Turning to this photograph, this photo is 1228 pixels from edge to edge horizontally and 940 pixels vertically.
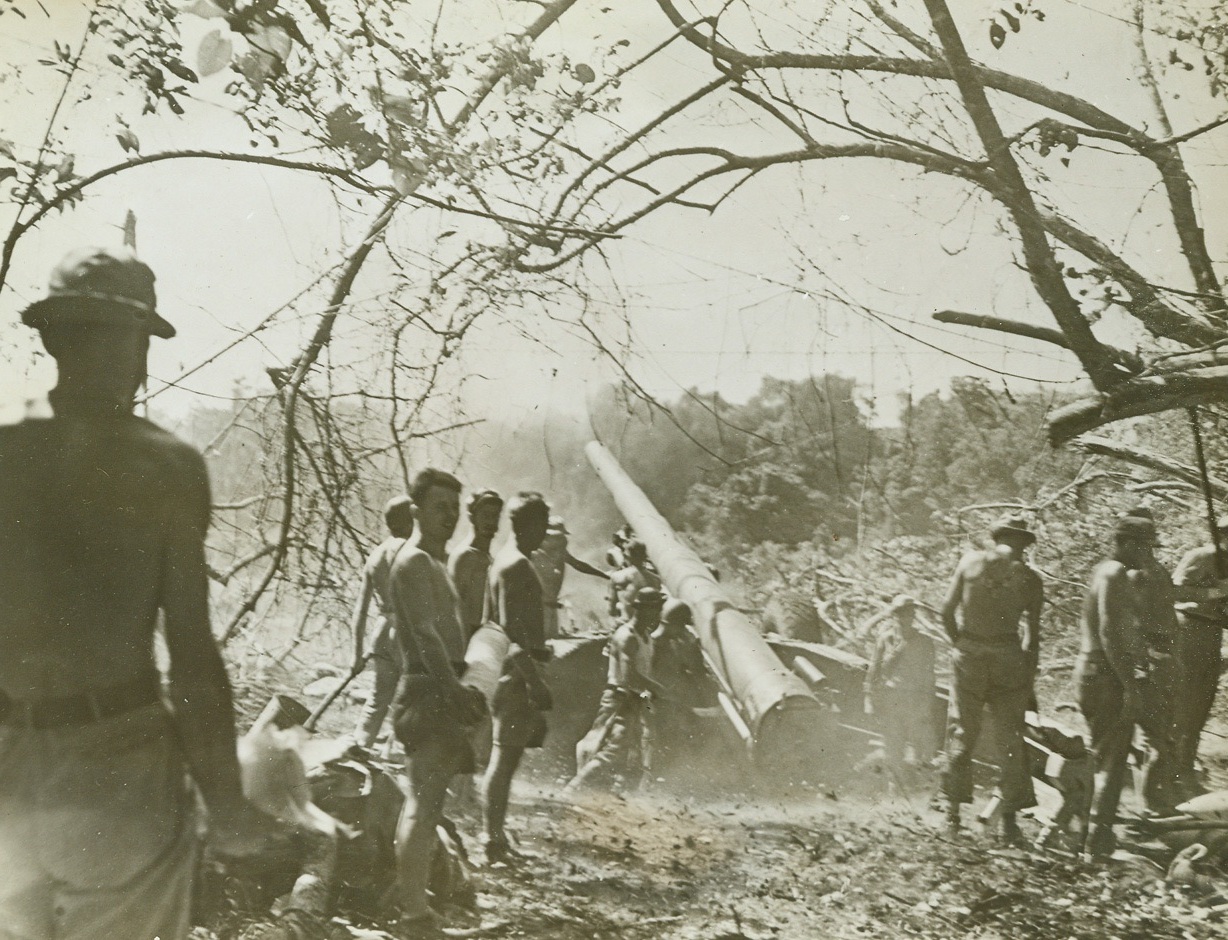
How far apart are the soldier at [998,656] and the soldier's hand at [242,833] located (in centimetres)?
275

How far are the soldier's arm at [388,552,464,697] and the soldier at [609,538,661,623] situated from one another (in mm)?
1721

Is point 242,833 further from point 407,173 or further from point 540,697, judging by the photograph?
point 407,173

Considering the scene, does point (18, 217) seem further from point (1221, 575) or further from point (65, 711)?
point (1221, 575)

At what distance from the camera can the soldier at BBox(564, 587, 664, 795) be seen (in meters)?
4.61

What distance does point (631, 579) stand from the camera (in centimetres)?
521

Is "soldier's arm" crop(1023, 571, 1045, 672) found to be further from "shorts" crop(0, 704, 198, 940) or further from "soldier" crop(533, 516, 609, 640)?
"shorts" crop(0, 704, 198, 940)

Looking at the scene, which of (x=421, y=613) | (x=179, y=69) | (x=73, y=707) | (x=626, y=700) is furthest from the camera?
(x=626, y=700)

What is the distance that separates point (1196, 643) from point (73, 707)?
164 inches

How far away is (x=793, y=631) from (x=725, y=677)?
32.4 inches

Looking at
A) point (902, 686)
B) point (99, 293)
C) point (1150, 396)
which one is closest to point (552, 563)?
point (902, 686)

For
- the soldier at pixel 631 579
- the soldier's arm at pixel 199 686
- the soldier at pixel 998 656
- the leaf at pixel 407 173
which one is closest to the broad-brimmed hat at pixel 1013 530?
the soldier at pixel 998 656

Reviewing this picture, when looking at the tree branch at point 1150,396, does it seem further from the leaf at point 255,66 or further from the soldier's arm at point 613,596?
the leaf at point 255,66

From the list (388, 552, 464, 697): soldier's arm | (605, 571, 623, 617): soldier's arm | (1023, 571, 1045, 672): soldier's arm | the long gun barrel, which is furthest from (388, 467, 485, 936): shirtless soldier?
(1023, 571, 1045, 672): soldier's arm

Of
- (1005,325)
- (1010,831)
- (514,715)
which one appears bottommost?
(1010,831)
